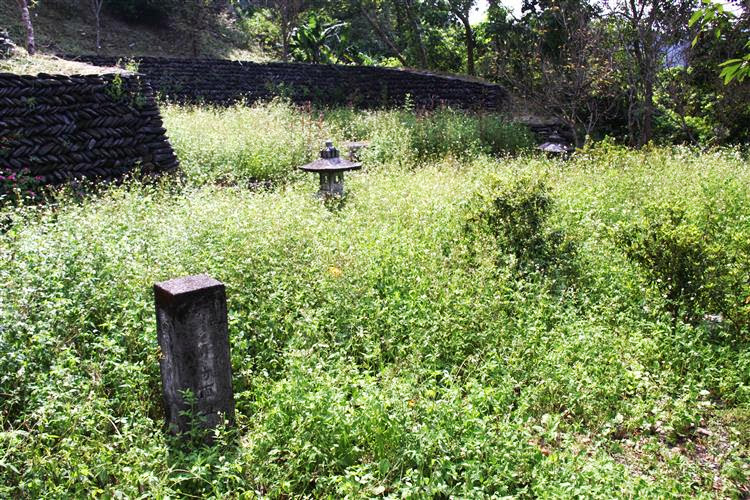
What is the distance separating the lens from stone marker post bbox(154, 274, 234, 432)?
2.84 meters

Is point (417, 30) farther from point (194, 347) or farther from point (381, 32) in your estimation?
point (194, 347)

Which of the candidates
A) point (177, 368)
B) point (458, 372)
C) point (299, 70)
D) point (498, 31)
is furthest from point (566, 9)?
point (177, 368)

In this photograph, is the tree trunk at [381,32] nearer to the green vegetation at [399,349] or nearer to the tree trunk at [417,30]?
the tree trunk at [417,30]

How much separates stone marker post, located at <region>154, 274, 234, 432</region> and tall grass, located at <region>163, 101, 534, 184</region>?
197 inches

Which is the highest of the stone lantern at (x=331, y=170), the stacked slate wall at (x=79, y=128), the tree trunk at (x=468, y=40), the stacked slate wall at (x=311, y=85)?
the tree trunk at (x=468, y=40)

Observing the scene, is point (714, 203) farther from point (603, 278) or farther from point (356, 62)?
point (356, 62)

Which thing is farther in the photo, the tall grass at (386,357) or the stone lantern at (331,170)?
the stone lantern at (331,170)

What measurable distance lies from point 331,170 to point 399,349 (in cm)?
362

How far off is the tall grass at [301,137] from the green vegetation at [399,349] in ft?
8.78

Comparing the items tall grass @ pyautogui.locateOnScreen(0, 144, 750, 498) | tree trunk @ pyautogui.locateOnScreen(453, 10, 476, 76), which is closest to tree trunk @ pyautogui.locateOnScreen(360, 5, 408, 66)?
tree trunk @ pyautogui.locateOnScreen(453, 10, 476, 76)

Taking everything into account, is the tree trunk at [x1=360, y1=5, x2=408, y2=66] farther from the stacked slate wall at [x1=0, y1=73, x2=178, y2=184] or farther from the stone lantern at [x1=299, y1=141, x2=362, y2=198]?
the stone lantern at [x1=299, y1=141, x2=362, y2=198]

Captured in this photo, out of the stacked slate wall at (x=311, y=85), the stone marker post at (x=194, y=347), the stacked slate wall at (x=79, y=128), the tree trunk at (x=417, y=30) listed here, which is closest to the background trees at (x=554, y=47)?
the tree trunk at (x=417, y=30)

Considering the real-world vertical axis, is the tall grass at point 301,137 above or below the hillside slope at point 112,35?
below

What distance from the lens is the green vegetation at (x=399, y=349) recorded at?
8.77 feet
